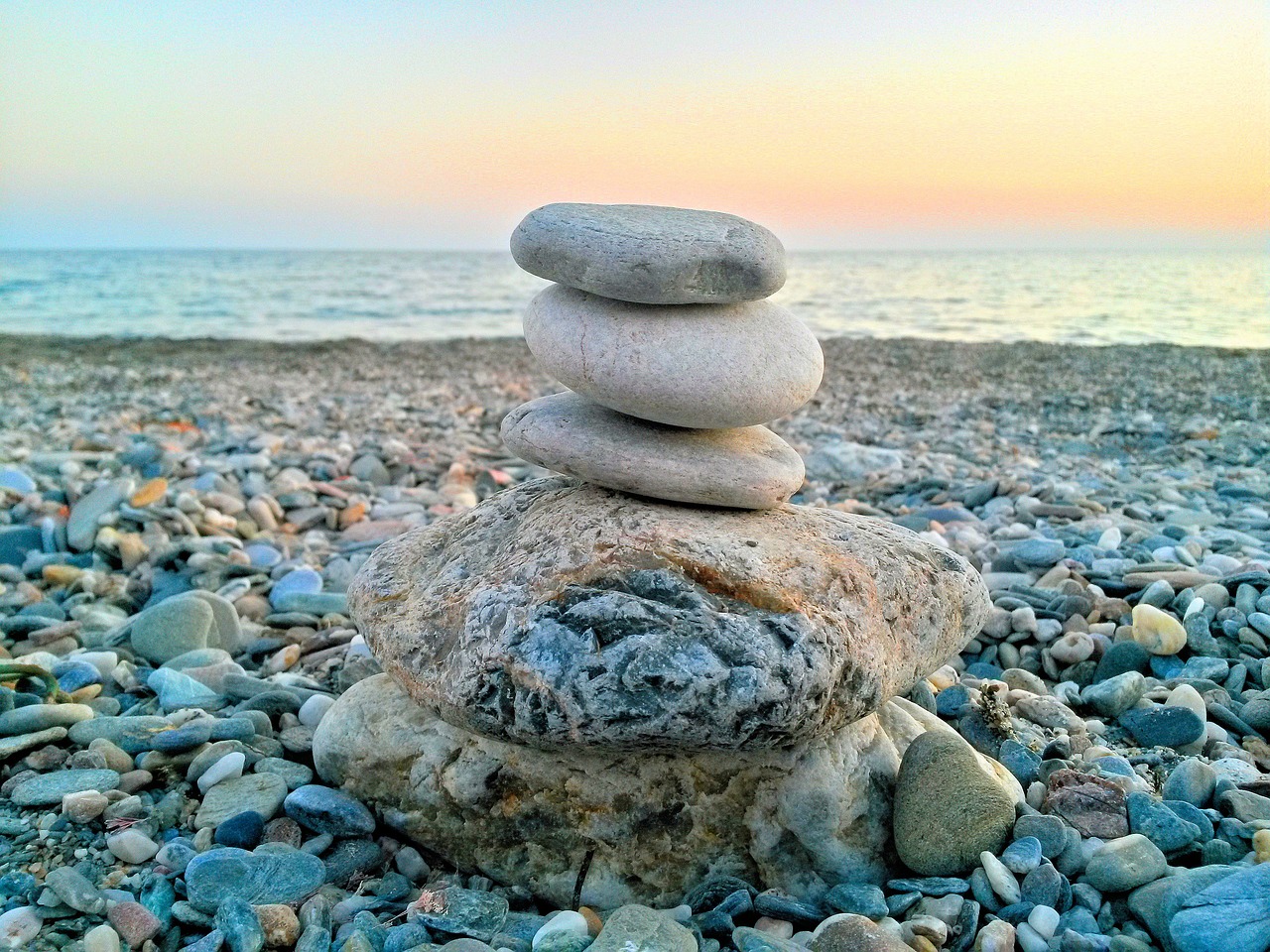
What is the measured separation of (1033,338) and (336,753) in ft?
69.3

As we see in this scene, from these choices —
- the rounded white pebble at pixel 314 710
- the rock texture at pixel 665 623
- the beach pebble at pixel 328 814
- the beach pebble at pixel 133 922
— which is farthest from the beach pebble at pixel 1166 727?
the beach pebble at pixel 133 922

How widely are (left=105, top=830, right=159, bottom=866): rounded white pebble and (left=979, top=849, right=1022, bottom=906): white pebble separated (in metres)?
2.48

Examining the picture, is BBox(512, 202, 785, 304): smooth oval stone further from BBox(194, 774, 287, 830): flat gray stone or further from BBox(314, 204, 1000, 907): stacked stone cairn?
BBox(194, 774, 287, 830): flat gray stone

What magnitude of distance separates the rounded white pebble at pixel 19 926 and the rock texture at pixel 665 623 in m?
1.15

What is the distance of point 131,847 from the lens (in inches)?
118

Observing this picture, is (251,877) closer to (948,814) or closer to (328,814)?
(328,814)

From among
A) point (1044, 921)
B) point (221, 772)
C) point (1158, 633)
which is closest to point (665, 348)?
point (1044, 921)

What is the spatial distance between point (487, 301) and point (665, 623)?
29.5m

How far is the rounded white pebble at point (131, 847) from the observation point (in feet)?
9.82

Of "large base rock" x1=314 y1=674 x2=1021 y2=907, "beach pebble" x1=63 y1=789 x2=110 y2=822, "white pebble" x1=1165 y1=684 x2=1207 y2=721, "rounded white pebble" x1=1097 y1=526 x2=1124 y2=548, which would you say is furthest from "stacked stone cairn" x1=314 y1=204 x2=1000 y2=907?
"rounded white pebble" x1=1097 y1=526 x2=1124 y2=548

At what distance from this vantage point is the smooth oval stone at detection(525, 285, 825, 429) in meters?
3.20

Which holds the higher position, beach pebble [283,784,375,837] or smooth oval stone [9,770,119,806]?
smooth oval stone [9,770,119,806]

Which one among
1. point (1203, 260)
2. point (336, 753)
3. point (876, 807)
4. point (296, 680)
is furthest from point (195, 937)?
point (1203, 260)

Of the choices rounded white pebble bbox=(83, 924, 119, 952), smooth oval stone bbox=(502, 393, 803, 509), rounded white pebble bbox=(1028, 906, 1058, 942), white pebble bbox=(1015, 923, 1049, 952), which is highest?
smooth oval stone bbox=(502, 393, 803, 509)
